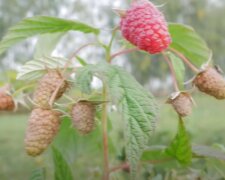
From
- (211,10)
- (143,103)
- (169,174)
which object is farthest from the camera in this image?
(211,10)

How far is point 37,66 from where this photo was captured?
0.81 metres

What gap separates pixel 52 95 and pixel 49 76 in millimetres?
35

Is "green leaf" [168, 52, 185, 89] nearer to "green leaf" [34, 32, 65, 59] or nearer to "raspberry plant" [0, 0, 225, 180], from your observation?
"raspberry plant" [0, 0, 225, 180]

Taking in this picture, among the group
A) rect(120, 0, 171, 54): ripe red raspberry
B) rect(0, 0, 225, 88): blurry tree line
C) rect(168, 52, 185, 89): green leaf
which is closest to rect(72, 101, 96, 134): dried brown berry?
rect(120, 0, 171, 54): ripe red raspberry

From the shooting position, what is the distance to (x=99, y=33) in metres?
0.84

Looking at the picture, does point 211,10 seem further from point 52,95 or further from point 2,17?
point 52,95

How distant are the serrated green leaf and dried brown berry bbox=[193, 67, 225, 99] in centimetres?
21

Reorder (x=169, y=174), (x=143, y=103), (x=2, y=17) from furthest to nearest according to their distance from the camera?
1. (x=2, y=17)
2. (x=169, y=174)
3. (x=143, y=103)

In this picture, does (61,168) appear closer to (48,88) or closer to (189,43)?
(48,88)

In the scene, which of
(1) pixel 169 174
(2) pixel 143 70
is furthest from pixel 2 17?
(1) pixel 169 174

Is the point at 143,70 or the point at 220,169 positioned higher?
the point at 220,169

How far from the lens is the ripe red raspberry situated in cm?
67

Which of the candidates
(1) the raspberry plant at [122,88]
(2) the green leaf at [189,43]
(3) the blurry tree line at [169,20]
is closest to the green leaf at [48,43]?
(1) the raspberry plant at [122,88]

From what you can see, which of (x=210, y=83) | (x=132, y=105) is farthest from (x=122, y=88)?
(x=210, y=83)
